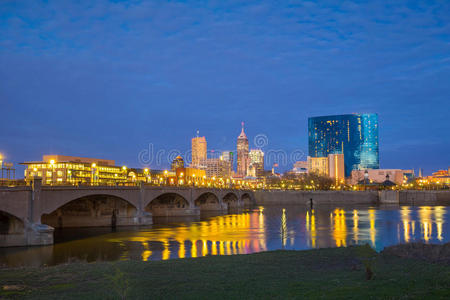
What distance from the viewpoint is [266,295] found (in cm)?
1555

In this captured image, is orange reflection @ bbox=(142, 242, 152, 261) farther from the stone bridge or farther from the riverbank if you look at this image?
the riverbank

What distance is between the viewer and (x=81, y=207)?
229 ft

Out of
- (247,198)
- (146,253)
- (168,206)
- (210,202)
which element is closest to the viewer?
(146,253)

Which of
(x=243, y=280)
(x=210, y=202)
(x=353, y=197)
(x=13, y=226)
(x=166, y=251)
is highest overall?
(x=243, y=280)

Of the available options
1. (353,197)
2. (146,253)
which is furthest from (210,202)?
(146,253)

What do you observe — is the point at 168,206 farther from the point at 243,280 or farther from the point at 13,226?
the point at 243,280

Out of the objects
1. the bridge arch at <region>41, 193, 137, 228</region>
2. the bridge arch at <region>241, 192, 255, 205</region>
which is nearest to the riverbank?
the bridge arch at <region>241, 192, 255, 205</region>

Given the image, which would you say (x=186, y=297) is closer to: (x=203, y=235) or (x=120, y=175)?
(x=203, y=235)

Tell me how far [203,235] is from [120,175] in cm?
15038

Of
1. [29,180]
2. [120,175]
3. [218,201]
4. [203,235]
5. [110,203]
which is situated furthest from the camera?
[120,175]

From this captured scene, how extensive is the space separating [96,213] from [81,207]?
10.4 feet

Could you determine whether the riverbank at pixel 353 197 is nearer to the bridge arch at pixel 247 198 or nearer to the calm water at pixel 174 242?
the bridge arch at pixel 247 198

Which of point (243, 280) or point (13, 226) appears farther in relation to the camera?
point (13, 226)

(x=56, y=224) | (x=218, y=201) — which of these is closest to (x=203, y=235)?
(x=56, y=224)
